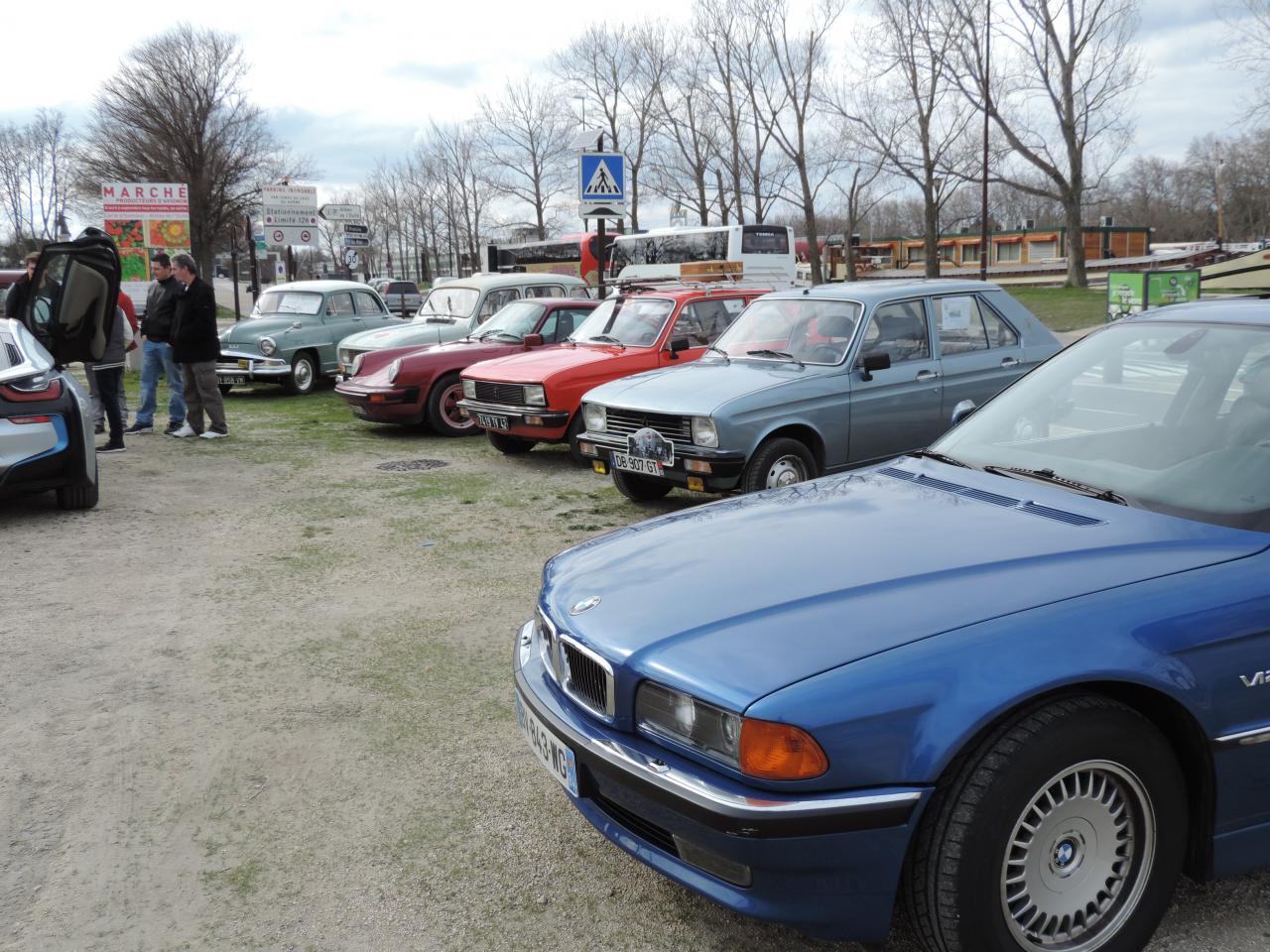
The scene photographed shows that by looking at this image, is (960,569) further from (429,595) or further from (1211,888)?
(429,595)

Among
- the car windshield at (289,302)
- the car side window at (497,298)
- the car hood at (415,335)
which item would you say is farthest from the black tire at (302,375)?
the car side window at (497,298)

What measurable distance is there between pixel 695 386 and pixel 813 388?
863 mm

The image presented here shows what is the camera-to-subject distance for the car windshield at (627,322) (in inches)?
404

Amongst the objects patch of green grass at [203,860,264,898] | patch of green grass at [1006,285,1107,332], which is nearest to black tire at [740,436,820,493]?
patch of green grass at [203,860,264,898]

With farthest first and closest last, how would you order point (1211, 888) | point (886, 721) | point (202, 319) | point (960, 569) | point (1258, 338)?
point (202, 319) → point (1258, 338) → point (1211, 888) → point (960, 569) → point (886, 721)

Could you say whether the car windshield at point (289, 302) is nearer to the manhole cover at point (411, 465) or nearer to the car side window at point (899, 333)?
the manhole cover at point (411, 465)

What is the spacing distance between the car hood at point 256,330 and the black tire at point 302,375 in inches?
18.4

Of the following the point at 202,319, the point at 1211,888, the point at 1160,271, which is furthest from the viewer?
the point at 1160,271

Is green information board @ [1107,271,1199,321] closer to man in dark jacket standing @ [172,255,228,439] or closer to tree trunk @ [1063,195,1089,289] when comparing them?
man in dark jacket standing @ [172,255,228,439]

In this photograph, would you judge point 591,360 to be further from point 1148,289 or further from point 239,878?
point 1148,289

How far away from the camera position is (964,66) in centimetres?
3850

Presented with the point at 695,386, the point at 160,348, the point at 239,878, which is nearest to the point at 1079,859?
the point at 239,878

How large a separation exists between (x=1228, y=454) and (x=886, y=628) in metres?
1.40

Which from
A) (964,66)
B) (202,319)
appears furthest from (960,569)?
(964,66)
